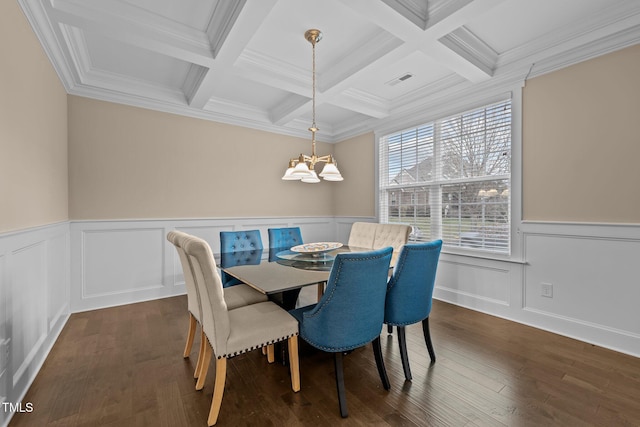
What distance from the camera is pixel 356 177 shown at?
16.2 ft

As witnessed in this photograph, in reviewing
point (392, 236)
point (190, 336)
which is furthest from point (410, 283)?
point (190, 336)

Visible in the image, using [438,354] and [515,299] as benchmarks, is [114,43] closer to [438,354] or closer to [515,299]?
[438,354]

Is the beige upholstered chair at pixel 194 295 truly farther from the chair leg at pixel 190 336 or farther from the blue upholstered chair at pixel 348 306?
the blue upholstered chair at pixel 348 306

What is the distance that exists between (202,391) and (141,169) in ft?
9.54

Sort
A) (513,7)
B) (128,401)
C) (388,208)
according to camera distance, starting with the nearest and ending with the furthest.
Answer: (128,401) < (513,7) < (388,208)

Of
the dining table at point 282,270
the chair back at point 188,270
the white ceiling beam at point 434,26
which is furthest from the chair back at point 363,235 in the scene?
the chair back at point 188,270

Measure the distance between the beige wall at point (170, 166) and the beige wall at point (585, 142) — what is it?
3.36m

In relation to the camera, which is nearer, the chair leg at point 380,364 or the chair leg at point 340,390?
the chair leg at point 340,390

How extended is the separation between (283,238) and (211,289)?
2.11 metres

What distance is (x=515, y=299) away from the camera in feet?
9.68

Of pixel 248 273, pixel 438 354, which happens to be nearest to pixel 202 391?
pixel 248 273

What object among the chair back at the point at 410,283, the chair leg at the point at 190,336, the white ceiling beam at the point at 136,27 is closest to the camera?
the chair back at the point at 410,283

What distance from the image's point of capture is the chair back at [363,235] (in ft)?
11.0

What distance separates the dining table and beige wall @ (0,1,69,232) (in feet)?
4.52
